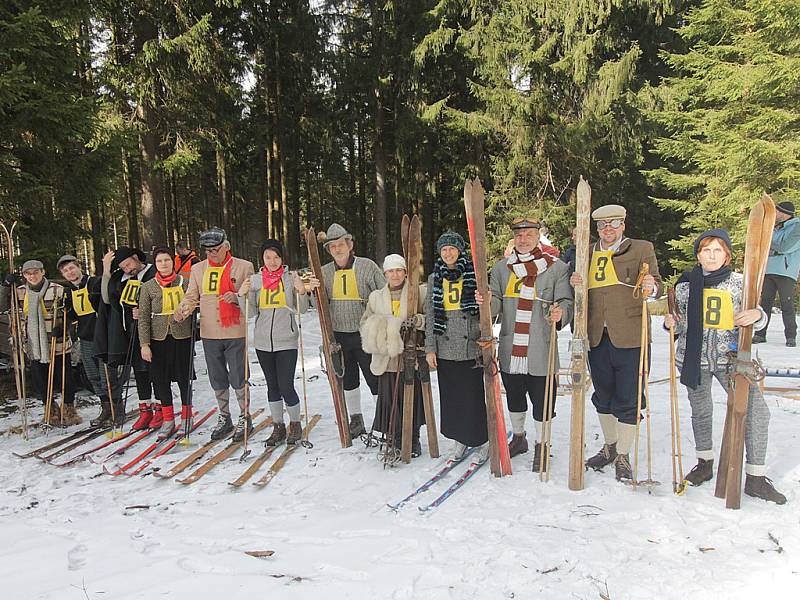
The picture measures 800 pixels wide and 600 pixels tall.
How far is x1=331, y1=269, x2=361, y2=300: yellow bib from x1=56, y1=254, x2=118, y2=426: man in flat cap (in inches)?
111

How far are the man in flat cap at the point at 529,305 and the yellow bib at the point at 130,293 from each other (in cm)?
382

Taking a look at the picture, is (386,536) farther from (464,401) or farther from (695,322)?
(695,322)

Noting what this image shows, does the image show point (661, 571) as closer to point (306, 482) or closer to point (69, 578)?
point (306, 482)

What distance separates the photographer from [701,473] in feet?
→ 12.3

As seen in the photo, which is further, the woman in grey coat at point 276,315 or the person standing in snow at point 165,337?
the person standing in snow at point 165,337

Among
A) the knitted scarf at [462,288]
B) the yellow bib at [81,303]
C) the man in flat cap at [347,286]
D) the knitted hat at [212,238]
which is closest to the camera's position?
the knitted scarf at [462,288]

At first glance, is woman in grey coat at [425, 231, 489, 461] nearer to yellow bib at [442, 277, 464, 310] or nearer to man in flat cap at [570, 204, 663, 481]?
yellow bib at [442, 277, 464, 310]

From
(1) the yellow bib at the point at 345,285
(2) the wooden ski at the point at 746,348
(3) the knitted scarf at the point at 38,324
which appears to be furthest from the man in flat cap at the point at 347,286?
(3) the knitted scarf at the point at 38,324

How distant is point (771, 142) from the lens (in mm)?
11484

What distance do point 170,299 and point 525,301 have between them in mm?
3669

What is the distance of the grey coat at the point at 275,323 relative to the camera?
4.83 meters

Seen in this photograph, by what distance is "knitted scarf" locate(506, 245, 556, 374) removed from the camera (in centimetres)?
402

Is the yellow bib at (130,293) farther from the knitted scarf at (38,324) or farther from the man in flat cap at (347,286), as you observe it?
the man in flat cap at (347,286)

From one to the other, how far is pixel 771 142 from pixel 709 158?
1.61 meters
